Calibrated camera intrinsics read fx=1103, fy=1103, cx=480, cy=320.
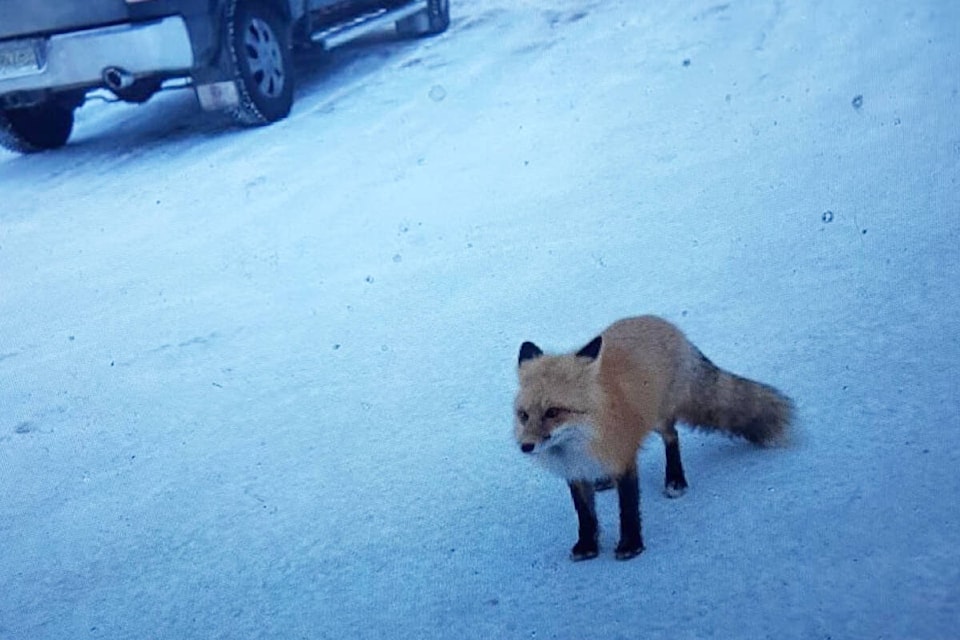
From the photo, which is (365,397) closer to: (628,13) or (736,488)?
(736,488)

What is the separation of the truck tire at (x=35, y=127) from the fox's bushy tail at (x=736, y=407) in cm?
754

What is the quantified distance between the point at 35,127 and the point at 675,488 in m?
8.08

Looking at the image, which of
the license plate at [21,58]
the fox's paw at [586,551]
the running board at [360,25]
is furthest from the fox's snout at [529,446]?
the running board at [360,25]

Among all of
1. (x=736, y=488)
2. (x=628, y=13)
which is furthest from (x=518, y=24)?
(x=736, y=488)

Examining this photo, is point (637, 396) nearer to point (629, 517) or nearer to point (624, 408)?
point (624, 408)

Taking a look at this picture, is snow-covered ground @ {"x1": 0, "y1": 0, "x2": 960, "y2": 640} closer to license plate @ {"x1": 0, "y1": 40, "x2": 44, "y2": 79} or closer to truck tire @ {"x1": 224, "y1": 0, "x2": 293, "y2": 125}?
truck tire @ {"x1": 224, "y1": 0, "x2": 293, "y2": 125}

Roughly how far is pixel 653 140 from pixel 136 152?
4577mm

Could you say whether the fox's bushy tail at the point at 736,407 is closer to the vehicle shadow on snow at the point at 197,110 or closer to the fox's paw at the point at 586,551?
the fox's paw at the point at 586,551

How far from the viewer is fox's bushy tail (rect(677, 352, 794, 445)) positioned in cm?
347

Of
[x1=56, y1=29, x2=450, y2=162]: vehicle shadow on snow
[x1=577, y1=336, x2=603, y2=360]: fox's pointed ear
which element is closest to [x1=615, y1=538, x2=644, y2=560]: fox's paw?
[x1=577, y1=336, x2=603, y2=360]: fox's pointed ear

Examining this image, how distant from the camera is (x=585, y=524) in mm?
3104

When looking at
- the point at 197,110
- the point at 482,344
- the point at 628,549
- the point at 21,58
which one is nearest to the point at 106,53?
the point at 21,58

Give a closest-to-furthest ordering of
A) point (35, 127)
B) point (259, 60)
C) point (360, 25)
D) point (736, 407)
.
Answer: point (736, 407) → point (259, 60) → point (35, 127) → point (360, 25)

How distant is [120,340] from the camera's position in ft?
18.0
